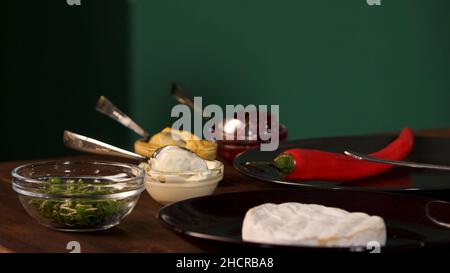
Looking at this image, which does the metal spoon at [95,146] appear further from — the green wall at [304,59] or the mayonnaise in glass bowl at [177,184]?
the green wall at [304,59]

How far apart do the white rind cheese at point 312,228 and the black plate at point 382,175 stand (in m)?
0.24

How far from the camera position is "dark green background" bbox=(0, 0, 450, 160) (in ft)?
11.3

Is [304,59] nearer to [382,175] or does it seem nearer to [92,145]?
[382,175]

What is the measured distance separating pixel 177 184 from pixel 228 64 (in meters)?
2.35

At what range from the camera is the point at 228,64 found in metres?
3.70

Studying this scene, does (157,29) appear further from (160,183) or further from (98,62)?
(160,183)

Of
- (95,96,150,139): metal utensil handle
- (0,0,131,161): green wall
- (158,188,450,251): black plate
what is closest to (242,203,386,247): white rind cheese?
(158,188,450,251): black plate

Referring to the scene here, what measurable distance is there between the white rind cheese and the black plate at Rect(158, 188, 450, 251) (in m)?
0.05

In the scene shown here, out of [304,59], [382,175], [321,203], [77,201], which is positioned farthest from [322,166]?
[304,59]

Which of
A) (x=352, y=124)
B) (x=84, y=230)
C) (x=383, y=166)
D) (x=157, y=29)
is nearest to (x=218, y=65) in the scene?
(x=157, y=29)

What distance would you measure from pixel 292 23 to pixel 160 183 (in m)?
2.31

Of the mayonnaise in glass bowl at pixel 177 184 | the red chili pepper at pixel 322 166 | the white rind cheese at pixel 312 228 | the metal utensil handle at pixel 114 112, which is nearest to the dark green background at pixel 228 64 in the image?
the metal utensil handle at pixel 114 112

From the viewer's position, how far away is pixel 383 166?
63.7 inches

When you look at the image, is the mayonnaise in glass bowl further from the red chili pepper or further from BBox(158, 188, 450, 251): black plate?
the red chili pepper
